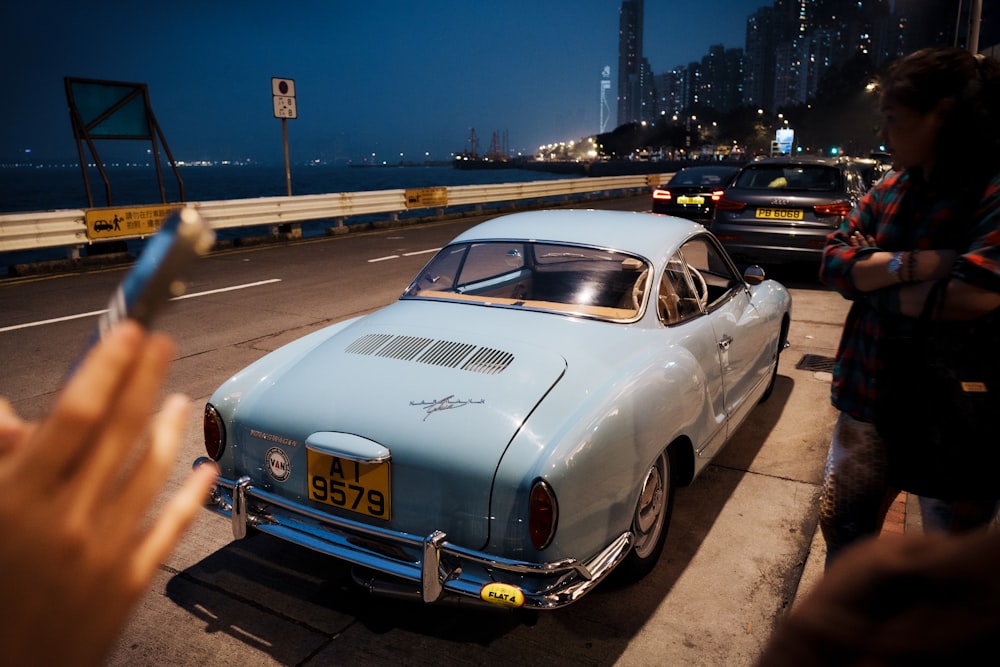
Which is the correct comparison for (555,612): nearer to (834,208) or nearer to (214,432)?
(214,432)

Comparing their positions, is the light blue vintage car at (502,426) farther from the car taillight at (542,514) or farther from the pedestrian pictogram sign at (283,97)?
the pedestrian pictogram sign at (283,97)

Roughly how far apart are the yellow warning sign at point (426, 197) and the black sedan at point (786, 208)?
12.1 m

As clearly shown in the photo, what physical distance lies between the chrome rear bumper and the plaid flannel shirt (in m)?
1.13

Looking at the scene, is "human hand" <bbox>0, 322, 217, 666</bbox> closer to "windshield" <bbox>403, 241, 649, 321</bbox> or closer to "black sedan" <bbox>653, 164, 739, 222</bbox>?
"windshield" <bbox>403, 241, 649, 321</bbox>

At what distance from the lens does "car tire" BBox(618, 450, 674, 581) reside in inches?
128

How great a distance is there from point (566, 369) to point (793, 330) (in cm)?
564

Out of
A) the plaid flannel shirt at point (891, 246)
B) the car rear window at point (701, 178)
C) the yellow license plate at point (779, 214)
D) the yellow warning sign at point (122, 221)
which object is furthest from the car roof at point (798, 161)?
the yellow warning sign at point (122, 221)

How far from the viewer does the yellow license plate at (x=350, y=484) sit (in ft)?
9.21

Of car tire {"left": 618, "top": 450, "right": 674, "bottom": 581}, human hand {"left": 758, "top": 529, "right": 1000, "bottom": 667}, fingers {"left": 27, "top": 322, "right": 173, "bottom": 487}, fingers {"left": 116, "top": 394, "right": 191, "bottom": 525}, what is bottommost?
car tire {"left": 618, "top": 450, "right": 674, "bottom": 581}

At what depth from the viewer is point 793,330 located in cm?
798

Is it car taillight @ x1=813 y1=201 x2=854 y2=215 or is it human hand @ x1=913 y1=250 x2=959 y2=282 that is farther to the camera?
→ car taillight @ x1=813 y1=201 x2=854 y2=215

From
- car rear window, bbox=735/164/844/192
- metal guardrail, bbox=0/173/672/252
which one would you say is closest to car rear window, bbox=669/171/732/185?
car rear window, bbox=735/164/844/192

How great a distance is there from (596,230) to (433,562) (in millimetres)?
2391

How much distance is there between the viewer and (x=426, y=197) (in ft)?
69.9
